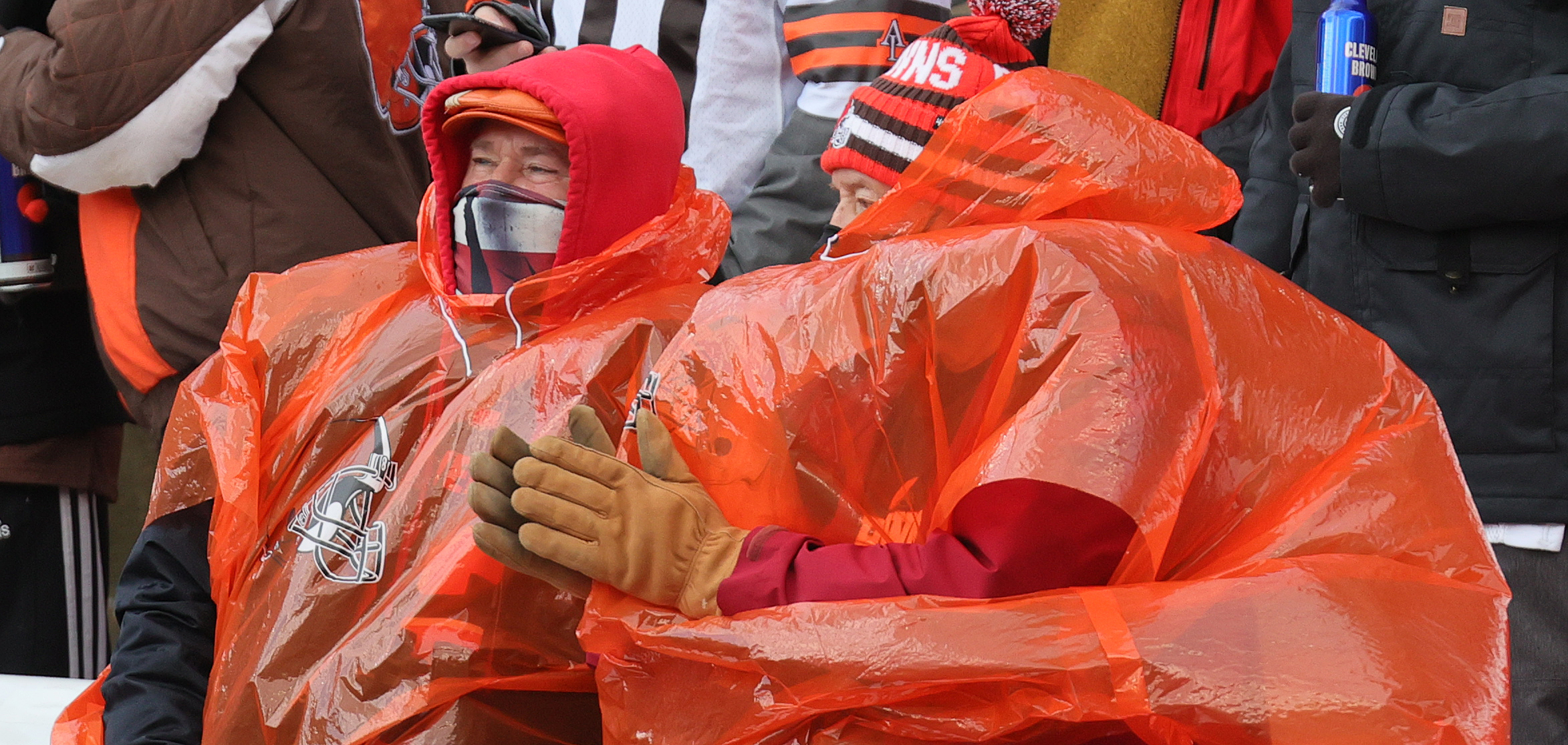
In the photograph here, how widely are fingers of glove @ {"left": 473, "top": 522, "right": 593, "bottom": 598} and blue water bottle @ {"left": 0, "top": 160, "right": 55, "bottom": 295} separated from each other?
2.02 metres

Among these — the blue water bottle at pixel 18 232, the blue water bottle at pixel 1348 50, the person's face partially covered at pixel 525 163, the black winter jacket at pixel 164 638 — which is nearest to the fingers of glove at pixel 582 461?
the person's face partially covered at pixel 525 163

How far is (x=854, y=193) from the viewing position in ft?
6.15

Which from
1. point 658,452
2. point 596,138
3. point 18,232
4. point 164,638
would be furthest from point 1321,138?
point 18,232

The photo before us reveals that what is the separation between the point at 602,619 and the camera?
133 centimetres

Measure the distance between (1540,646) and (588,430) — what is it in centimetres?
148

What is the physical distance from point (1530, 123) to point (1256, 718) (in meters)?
1.20

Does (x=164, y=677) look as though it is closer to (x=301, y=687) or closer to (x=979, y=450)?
(x=301, y=687)

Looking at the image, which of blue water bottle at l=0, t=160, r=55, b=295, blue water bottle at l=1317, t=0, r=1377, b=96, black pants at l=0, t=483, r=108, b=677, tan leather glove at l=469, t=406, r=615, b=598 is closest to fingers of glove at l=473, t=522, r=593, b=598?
tan leather glove at l=469, t=406, r=615, b=598

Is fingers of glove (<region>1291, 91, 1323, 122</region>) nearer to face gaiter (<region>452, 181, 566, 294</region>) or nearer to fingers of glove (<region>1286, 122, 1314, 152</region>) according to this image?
→ fingers of glove (<region>1286, 122, 1314, 152</region>)

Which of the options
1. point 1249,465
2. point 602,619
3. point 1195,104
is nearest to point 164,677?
point 602,619

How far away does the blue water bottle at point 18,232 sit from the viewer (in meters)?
2.86

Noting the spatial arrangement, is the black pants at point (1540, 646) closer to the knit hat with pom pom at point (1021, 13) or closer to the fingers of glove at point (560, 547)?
the knit hat with pom pom at point (1021, 13)

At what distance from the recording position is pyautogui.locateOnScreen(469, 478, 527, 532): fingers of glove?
1.33 m

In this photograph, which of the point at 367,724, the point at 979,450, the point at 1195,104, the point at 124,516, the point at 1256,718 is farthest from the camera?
the point at 124,516
